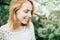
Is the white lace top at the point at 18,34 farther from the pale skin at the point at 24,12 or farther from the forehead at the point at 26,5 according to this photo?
the forehead at the point at 26,5

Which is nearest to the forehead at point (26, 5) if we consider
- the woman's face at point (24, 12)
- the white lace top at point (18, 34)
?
the woman's face at point (24, 12)

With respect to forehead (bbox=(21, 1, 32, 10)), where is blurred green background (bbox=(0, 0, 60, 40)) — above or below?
below

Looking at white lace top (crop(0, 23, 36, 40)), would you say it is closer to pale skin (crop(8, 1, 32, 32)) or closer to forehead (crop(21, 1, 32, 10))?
pale skin (crop(8, 1, 32, 32))

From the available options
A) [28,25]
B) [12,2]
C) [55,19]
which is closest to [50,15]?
[55,19]

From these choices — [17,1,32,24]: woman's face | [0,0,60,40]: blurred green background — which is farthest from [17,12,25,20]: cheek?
[0,0,60,40]: blurred green background

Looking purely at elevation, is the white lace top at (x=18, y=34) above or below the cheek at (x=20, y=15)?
below

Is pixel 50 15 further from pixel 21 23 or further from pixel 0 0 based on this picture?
pixel 0 0

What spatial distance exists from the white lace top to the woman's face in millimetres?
81

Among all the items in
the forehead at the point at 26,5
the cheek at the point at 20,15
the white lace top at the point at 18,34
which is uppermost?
the forehead at the point at 26,5

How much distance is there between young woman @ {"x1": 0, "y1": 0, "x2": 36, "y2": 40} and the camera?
192cm

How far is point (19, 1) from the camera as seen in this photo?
6.31 feet

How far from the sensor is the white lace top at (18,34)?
192cm

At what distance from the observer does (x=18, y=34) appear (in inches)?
76.3

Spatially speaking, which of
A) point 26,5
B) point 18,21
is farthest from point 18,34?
point 26,5
